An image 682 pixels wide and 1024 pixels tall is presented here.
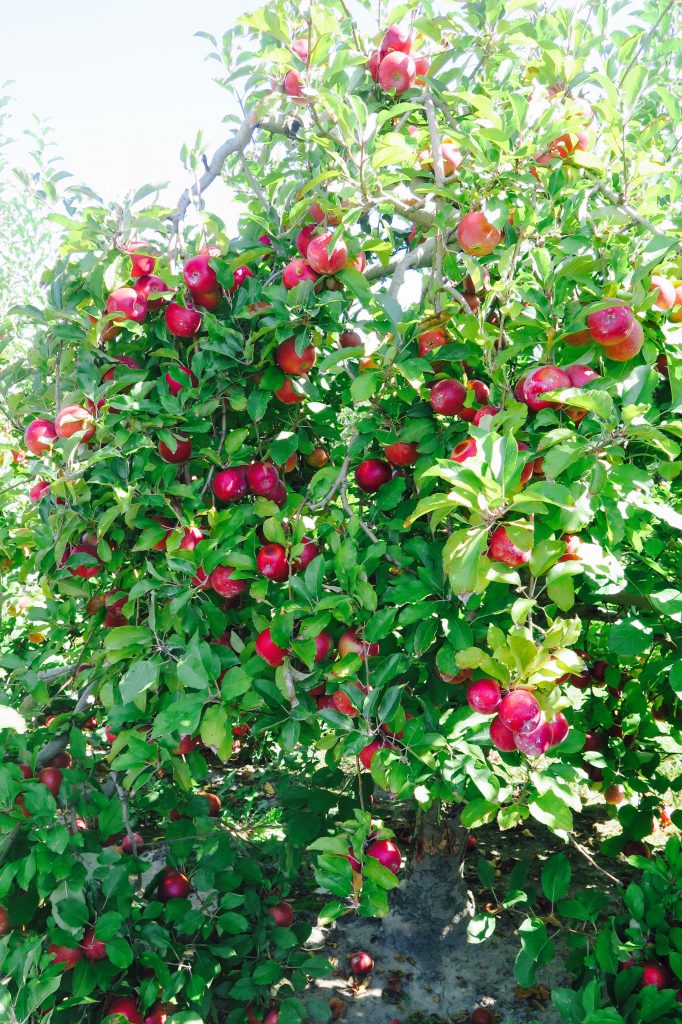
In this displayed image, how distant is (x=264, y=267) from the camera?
6.36ft

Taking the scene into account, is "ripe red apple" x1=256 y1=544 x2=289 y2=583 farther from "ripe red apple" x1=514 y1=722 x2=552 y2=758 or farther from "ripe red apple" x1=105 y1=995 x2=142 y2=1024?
"ripe red apple" x1=105 y1=995 x2=142 y2=1024

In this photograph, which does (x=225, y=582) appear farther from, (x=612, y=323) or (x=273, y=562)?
(x=612, y=323)

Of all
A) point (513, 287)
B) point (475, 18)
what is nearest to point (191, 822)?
point (513, 287)

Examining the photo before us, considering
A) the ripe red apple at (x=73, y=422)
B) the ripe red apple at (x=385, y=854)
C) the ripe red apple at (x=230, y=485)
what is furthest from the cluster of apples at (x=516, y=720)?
the ripe red apple at (x=73, y=422)

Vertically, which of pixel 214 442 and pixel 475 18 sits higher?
pixel 475 18

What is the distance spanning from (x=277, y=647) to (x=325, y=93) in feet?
3.96

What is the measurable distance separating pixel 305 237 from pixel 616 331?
825 millimetres

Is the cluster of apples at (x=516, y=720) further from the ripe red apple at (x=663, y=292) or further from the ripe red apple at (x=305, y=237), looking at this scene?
the ripe red apple at (x=305, y=237)

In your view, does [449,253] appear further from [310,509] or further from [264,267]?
[310,509]

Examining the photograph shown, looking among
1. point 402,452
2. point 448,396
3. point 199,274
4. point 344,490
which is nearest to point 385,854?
point 344,490

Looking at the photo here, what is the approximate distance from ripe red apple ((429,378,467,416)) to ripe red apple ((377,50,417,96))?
0.93 meters

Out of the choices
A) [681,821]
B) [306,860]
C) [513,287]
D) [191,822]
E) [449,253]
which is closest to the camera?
[513,287]

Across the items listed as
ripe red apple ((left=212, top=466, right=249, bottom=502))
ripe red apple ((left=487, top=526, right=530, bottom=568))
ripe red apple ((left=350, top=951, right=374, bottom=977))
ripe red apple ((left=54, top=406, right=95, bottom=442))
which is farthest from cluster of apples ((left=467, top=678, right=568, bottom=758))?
ripe red apple ((left=350, top=951, right=374, bottom=977))

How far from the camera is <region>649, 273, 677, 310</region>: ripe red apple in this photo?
1.49 m
